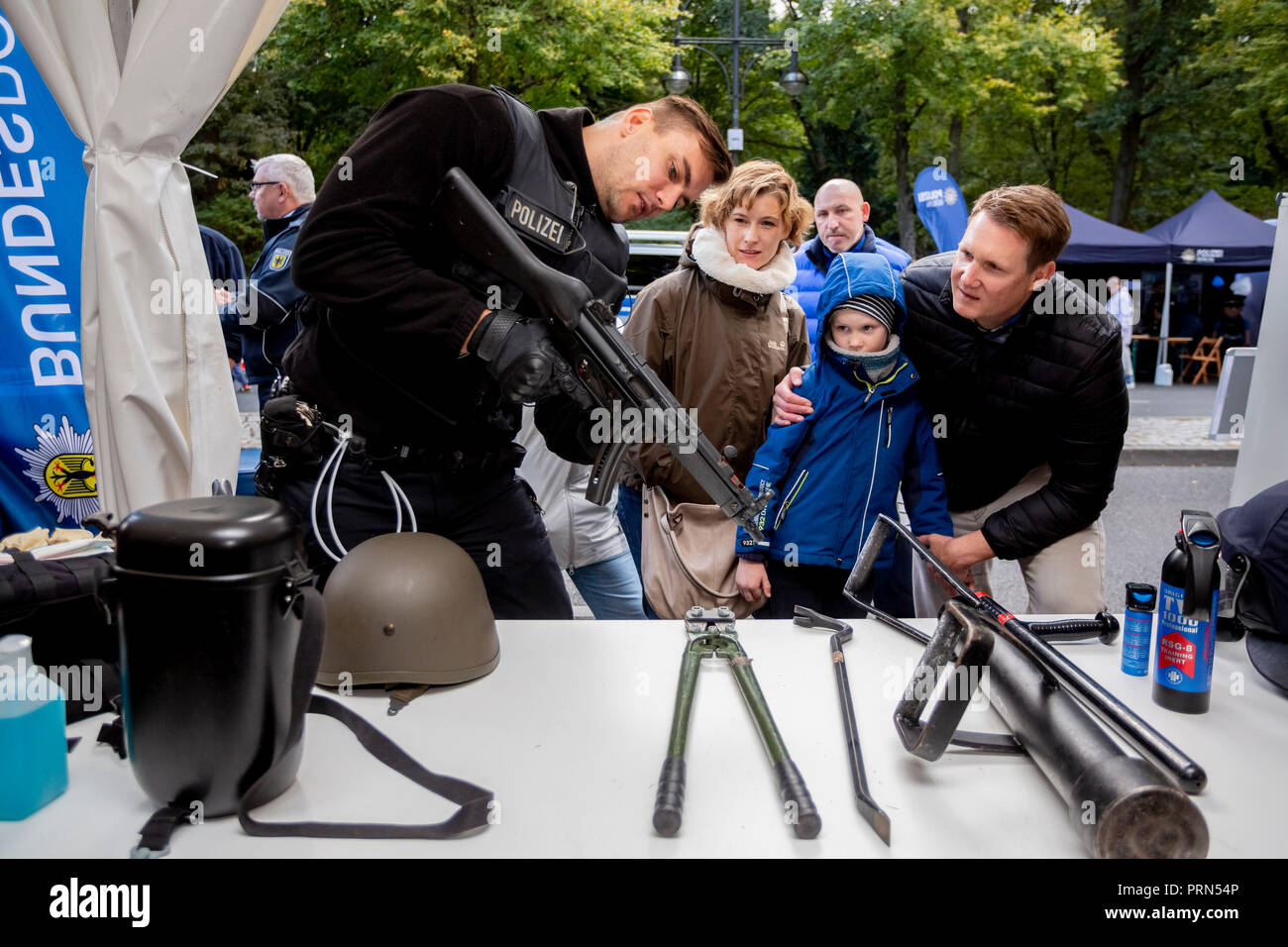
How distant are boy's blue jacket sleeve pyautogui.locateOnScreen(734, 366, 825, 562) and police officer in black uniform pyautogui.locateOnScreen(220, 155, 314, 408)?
2043mm

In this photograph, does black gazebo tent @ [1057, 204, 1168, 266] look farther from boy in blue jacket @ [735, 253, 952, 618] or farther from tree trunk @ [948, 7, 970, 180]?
boy in blue jacket @ [735, 253, 952, 618]

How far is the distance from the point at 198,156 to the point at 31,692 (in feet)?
55.8

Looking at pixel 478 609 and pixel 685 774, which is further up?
pixel 478 609

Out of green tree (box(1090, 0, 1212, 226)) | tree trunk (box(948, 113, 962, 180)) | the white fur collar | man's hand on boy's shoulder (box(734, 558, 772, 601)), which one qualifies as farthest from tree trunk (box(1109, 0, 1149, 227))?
man's hand on boy's shoulder (box(734, 558, 772, 601))

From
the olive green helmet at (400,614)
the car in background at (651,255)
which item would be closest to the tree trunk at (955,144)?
the car in background at (651,255)

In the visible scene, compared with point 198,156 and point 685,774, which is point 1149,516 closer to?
point 685,774

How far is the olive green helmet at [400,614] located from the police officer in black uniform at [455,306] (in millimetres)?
427

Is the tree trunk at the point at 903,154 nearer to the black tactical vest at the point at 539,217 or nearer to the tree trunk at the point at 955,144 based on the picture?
the tree trunk at the point at 955,144

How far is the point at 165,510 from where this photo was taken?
131cm

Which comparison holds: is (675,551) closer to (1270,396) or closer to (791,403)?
(791,403)

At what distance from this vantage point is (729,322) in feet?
Result: 10.6

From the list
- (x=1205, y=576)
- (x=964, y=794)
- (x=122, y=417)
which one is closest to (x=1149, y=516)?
(x=1205, y=576)
